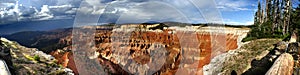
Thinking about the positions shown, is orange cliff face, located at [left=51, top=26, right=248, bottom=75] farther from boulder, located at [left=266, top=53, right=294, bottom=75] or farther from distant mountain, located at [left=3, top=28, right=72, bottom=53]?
boulder, located at [left=266, top=53, right=294, bottom=75]

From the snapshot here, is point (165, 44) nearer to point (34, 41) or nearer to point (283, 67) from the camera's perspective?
point (34, 41)

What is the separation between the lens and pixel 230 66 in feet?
72.9

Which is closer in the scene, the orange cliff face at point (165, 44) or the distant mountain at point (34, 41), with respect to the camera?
the distant mountain at point (34, 41)

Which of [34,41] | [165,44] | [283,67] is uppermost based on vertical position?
[283,67]

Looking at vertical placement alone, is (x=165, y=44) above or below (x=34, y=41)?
below

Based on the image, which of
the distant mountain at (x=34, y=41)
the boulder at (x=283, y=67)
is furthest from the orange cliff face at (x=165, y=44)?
the boulder at (x=283, y=67)

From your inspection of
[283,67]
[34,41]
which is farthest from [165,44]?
[283,67]

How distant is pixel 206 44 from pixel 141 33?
2114cm

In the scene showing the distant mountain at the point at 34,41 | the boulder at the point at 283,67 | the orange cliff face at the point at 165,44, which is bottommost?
the orange cliff face at the point at 165,44

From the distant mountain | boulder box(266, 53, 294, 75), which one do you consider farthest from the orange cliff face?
boulder box(266, 53, 294, 75)

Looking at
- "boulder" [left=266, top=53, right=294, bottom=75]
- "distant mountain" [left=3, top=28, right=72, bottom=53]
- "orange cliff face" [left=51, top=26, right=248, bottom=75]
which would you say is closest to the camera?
"boulder" [left=266, top=53, right=294, bottom=75]

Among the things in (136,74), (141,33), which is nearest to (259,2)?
(141,33)

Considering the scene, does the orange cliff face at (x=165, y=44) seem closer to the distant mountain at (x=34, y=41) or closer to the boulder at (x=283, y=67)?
the distant mountain at (x=34, y=41)

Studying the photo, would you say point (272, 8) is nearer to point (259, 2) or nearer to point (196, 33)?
point (259, 2)
